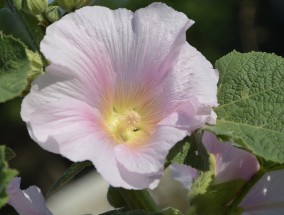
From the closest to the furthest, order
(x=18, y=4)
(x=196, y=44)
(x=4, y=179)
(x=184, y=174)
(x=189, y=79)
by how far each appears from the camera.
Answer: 1. (x=4, y=179)
2. (x=189, y=79)
3. (x=18, y=4)
4. (x=184, y=174)
5. (x=196, y=44)

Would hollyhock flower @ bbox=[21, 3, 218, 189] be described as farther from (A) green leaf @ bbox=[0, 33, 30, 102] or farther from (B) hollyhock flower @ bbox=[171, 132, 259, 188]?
(B) hollyhock flower @ bbox=[171, 132, 259, 188]

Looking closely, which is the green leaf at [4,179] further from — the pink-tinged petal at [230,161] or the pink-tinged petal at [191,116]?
the pink-tinged petal at [230,161]

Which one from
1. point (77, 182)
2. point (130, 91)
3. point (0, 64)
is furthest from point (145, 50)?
point (77, 182)

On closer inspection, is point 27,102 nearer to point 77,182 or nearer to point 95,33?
point 95,33

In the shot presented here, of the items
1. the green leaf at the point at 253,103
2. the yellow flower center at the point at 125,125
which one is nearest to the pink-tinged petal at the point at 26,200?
the yellow flower center at the point at 125,125

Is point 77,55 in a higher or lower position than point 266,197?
higher

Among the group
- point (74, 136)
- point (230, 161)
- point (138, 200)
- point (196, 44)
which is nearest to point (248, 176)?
point (230, 161)

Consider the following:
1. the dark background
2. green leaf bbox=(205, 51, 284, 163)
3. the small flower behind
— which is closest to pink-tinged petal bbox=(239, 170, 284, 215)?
the small flower behind

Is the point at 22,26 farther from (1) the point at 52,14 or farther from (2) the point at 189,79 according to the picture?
(2) the point at 189,79
